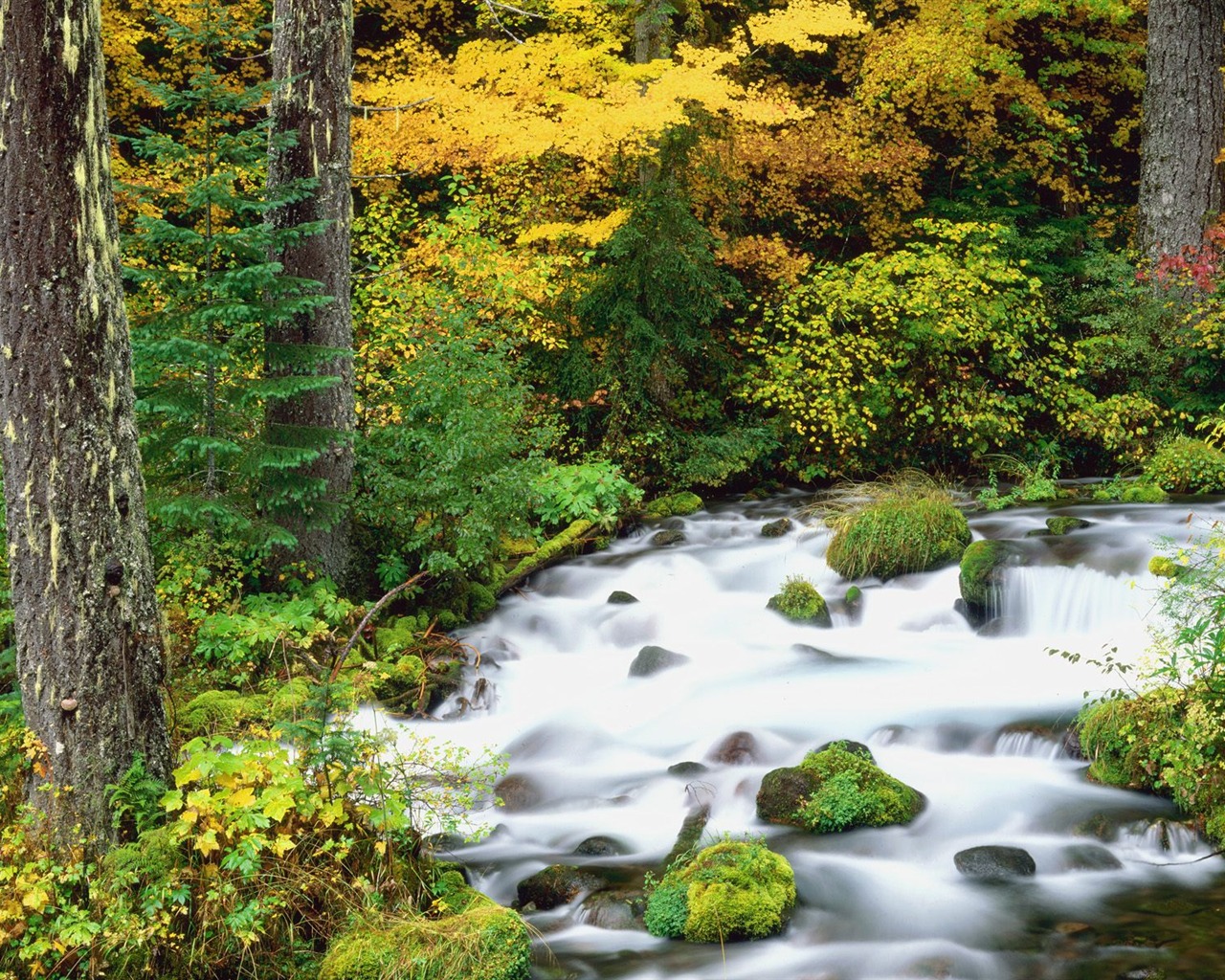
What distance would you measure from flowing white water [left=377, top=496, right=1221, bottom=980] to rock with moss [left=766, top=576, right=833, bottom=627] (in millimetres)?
126

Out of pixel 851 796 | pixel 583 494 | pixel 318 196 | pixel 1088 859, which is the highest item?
pixel 318 196

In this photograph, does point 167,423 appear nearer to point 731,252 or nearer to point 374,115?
point 374,115

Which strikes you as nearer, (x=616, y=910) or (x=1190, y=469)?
(x=616, y=910)

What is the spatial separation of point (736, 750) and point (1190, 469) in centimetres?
759

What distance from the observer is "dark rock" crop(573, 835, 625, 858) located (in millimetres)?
6562

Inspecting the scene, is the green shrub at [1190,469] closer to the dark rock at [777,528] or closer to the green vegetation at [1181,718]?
the dark rock at [777,528]

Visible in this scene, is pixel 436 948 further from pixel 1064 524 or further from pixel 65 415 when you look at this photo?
pixel 1064 524

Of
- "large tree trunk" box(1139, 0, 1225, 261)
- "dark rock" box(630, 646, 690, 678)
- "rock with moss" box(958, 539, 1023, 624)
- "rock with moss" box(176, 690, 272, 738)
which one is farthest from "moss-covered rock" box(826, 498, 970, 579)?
"large tree trunk" box(1139, 0, 1225, 261)

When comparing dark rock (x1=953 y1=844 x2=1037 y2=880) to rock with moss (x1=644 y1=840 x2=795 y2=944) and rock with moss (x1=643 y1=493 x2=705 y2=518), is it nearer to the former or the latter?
rock with moss (x1=644 y1=840 x2=795 y2=944)

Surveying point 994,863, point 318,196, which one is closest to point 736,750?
point 994,863

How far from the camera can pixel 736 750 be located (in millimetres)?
7551

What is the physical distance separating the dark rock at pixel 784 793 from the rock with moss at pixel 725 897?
738 mm

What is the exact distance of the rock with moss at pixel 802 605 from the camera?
9828 millimetres

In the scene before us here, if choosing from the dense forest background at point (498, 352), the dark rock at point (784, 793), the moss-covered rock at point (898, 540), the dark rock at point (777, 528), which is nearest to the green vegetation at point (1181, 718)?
the dense forest background at point (498, 352)
